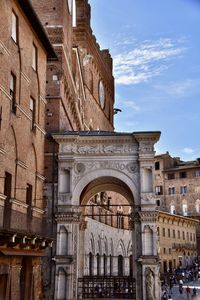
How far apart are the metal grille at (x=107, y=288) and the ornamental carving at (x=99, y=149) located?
19.9 ft

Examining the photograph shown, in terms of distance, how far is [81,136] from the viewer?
21.9 meters

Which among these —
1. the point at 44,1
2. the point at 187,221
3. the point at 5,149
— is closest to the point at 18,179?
the point at 5,149

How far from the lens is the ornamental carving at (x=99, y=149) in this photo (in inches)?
858

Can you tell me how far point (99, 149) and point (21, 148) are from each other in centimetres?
609

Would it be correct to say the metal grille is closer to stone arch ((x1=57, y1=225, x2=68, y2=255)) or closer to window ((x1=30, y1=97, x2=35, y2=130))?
stone arch ((x1=57, y1=225, x2=68, y2=255))

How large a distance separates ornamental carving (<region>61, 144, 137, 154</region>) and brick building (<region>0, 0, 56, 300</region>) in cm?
256

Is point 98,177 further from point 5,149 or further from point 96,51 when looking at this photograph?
point 96,51

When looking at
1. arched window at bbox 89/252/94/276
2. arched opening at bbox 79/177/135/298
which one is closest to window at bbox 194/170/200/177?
arched opening at bbox 79/177/135/298

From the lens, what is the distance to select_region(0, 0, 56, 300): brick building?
47.3 ft

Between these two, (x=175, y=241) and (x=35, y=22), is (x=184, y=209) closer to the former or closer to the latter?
(x=175, y=241)

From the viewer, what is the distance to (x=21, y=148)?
651 inches

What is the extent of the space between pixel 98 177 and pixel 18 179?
638 centimetres

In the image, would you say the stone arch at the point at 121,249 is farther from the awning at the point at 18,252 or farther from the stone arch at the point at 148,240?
the awning at the point at 18,252

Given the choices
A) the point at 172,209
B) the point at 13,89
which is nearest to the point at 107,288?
the point at 13,89
